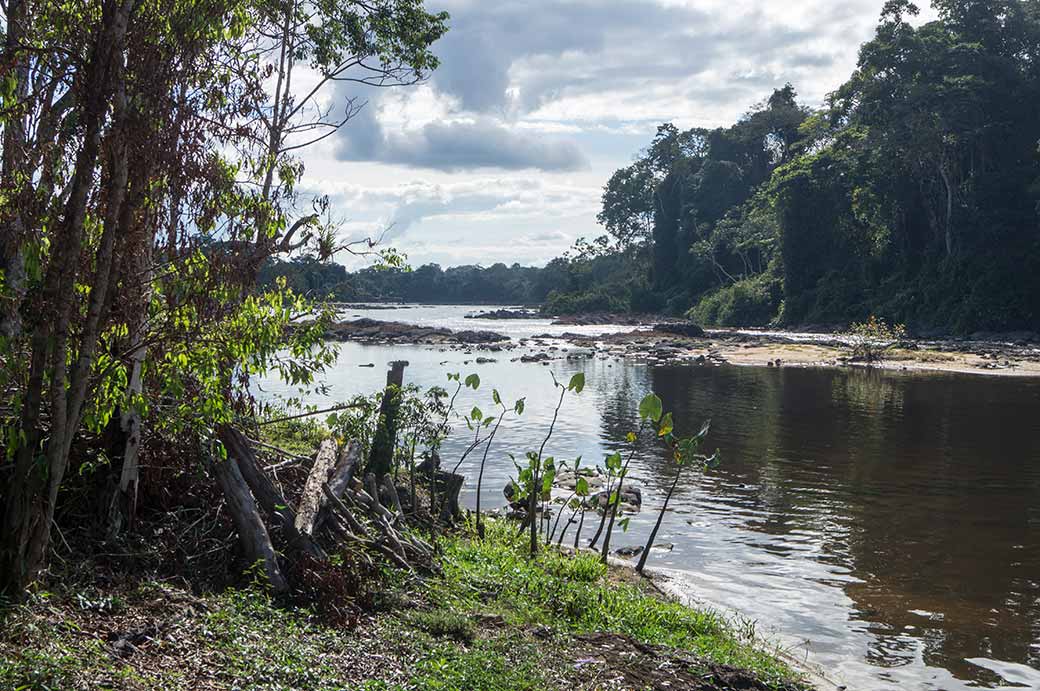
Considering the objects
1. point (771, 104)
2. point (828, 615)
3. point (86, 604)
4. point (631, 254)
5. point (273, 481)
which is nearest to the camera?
point (86, 604)

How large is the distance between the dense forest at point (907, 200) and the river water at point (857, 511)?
2344cm

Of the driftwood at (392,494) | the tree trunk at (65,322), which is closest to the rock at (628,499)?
the driftwood at (392,494)

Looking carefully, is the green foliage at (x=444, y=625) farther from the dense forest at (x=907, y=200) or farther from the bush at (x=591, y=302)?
the bush at (x=591, y=302)

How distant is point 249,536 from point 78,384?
2.64 meters

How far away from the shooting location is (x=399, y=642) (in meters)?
7.89

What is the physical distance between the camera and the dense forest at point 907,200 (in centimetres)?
5734

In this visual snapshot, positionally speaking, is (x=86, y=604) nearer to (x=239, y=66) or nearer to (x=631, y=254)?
(x=239, y=66)

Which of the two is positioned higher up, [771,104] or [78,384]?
[771,104]

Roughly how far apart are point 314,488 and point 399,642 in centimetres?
258

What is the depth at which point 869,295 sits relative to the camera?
224 feet

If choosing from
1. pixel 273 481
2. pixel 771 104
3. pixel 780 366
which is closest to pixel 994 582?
pixel 273 481

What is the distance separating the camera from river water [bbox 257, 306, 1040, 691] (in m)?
11.0

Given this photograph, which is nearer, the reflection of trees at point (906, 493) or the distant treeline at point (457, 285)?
the reflection of trees at point (906, 493)

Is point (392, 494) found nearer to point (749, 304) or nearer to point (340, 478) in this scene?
point (340, 478)
